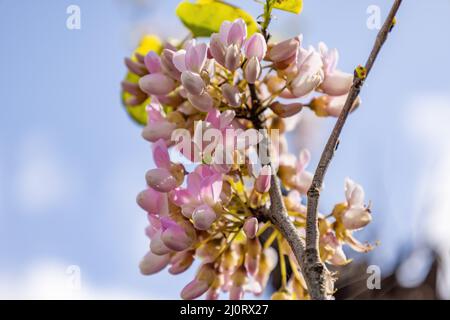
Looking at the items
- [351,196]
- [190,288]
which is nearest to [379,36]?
[351,196]

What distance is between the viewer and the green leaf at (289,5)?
73cm

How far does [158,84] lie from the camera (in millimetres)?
771

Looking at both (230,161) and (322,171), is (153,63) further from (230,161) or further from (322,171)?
(322,171)

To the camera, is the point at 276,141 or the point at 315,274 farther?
the point at 276,141

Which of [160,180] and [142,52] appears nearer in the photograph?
[160,180]

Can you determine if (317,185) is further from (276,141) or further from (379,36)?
(276,141)

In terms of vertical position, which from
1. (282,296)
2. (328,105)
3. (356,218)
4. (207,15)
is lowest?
(282,296)

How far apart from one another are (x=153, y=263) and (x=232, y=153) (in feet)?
0.61

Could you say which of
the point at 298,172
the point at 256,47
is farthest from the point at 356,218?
the point at 256,47

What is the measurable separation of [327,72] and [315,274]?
302 mm

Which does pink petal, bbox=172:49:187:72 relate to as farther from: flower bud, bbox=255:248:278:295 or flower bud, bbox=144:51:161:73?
flower bud, bbox=255:248:278:295

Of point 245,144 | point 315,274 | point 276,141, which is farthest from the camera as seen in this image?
point 276,141

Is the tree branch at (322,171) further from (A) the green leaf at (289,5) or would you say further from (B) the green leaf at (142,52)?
(B) the green leaf at (142,52)
